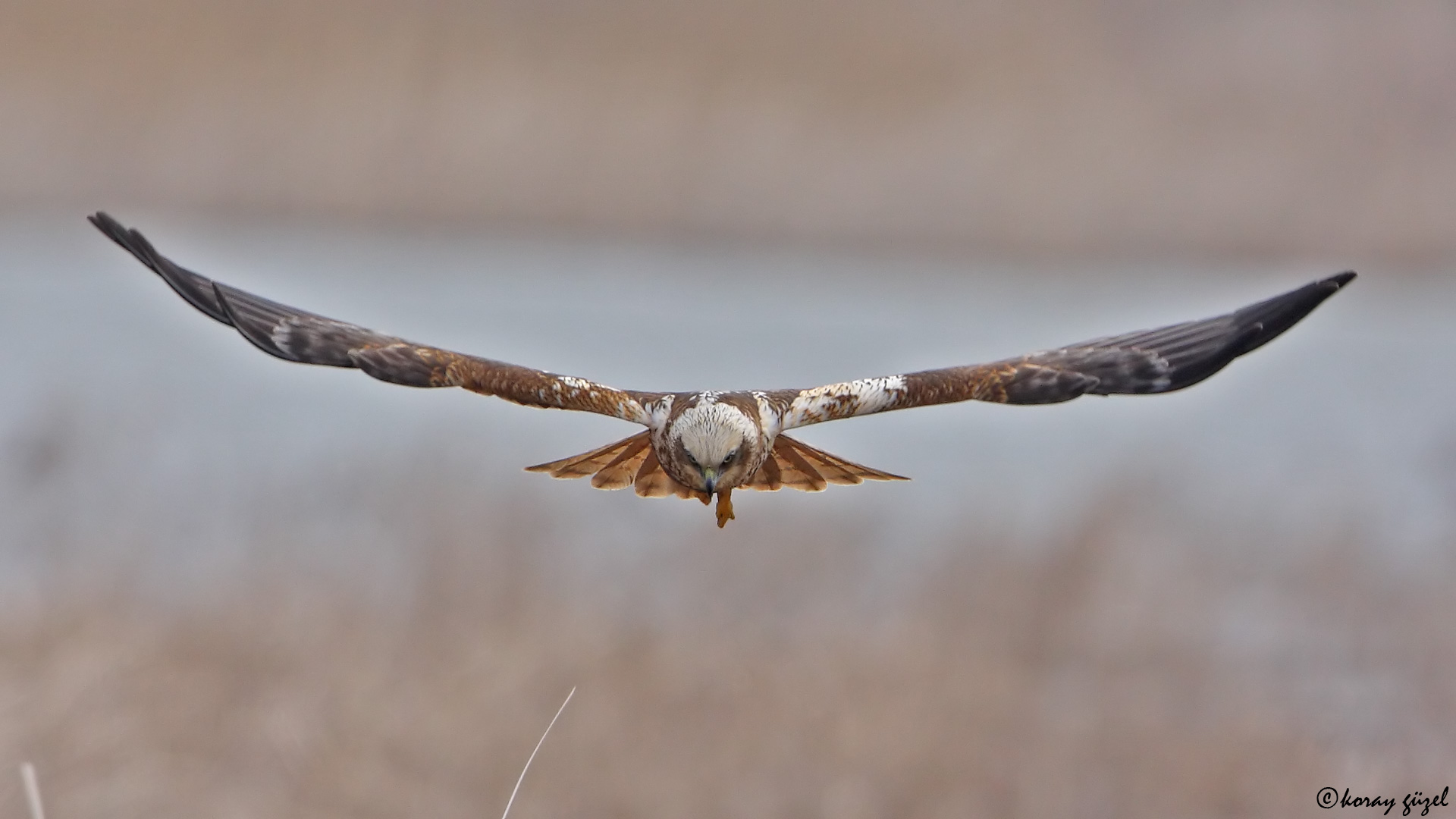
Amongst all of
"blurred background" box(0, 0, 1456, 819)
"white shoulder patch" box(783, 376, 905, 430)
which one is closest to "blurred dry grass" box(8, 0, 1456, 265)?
"blurred background" box(0, 0, 1456, 819)

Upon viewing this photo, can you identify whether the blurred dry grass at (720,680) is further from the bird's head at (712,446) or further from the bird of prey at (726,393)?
the bird's head at (712,446)

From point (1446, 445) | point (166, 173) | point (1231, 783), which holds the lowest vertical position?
point (1231, 783)

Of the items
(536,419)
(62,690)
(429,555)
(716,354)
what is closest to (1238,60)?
(716,354)

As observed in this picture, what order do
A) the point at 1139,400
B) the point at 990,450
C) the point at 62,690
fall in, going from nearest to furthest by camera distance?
1. the point at 62,690
2. the point at 990,450
3. the point at 1139,400

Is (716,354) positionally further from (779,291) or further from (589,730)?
(589,730)

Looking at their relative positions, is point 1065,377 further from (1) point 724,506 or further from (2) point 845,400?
(1) point 724,506

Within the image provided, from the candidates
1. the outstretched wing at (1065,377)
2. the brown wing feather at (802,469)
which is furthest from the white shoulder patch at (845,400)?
the brown wing feather at (802,469)

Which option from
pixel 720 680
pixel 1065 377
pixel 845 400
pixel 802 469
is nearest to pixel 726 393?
pixel 845 400
